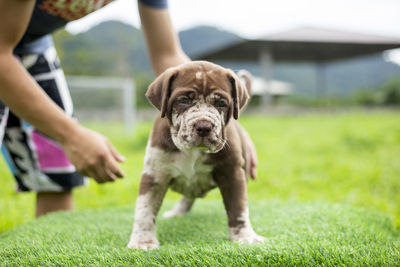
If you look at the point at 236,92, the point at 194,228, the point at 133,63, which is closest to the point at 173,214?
the point at 194,228

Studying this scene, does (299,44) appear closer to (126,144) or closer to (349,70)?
(126,144)

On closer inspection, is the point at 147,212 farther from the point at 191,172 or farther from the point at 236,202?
the point at 236,202

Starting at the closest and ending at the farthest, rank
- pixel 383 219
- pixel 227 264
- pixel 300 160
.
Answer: pixel 227 264 < pixel 383 219 < pixel 300 160

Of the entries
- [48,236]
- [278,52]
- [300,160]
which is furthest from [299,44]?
[48,236]

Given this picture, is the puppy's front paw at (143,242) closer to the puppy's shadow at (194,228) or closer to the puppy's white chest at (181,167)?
the puppy's shadow at (194,228)

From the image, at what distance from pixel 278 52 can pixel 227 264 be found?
1862 centimetres

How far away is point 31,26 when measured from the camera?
2328 mm

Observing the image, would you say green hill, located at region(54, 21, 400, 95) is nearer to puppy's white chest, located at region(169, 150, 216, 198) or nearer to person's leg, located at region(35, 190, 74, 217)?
person's leg, located at region(35, 190, 74, 217)

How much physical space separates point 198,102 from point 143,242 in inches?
30.2

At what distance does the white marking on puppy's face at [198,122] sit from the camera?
5.19ft

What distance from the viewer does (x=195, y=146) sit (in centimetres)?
161

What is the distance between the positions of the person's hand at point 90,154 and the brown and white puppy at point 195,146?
0.67 ft

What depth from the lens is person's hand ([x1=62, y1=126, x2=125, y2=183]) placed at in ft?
6.33

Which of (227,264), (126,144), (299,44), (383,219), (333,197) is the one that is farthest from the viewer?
(299,44)
